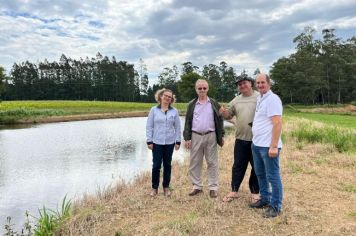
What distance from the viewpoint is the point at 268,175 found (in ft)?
17.2

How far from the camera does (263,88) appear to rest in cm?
517

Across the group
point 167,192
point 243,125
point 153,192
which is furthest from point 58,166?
point 243,125

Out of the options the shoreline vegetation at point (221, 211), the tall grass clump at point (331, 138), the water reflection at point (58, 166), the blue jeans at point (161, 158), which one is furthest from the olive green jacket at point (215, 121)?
the tall grass clump at point (331, 138)

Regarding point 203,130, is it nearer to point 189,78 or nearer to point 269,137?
point 269,137

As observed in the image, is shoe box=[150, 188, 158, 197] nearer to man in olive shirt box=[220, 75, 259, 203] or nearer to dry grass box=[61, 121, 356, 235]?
dry grass box=[61, 121, 356, 235]

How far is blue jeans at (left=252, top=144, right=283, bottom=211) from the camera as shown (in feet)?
17.1

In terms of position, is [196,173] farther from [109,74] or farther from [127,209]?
[109,74]

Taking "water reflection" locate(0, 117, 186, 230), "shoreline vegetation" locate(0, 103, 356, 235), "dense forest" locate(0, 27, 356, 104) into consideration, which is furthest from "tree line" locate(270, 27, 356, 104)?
"shoreline vegetation" locate(0, 103, 356, 235)

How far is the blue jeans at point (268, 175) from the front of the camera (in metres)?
5.20

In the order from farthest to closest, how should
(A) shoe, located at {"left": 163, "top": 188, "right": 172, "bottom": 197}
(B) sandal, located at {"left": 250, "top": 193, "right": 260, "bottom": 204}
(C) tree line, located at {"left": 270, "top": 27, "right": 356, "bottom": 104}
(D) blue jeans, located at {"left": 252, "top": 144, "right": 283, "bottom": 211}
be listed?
(C) tree line, located at {"left": 270, "top": 27, "right": 356, "bottom": 104} < (A) shoe, located at {"left": 163, "top": 188, "right": 172, "bottom": 197} < (B) sandal, located at {"left": 250, "top": 193, "right": 260, "bottom": 204} < (D) blue jeans, located at {"left": 252, "top": 144, "right": 283, "bottom": 211}

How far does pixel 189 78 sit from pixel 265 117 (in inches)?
2545

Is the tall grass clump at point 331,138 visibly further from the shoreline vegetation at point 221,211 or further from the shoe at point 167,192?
the shoe at point 167,192

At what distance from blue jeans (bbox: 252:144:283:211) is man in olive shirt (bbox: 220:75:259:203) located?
0.38m

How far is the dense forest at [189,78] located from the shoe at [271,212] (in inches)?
2051
